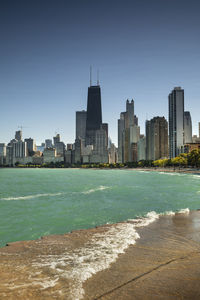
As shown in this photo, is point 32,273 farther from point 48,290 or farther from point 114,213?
point 114,213

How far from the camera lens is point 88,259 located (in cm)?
980

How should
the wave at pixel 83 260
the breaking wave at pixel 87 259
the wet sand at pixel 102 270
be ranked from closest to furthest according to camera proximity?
the wet sand at pixel 102 270
the wave at pixel 83 260
the breaking wave at pixel 87 259

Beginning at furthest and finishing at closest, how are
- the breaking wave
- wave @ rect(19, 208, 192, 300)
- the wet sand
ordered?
1. the breaking wave
2. wave @ rect(19, 208, 192, 300)
3. the wet sand

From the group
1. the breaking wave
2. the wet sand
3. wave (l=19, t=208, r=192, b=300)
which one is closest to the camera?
the wet sand

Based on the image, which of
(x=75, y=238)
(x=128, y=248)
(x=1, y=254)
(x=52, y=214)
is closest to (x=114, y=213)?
(x=52, y=214)

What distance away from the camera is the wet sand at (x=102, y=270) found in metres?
6.97

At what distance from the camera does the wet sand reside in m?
6.97

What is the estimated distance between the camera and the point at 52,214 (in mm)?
24328

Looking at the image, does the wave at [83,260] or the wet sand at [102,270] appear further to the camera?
the wave at [83,260]

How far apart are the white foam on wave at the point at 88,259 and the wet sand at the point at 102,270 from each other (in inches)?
1.3

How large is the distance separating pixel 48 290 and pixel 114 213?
17054 millimetres

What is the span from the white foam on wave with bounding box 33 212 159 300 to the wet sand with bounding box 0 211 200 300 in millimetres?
34

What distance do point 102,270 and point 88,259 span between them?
1.37 metres

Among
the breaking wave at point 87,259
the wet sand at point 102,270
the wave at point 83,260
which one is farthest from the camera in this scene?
the breaking wave at point 87,259
